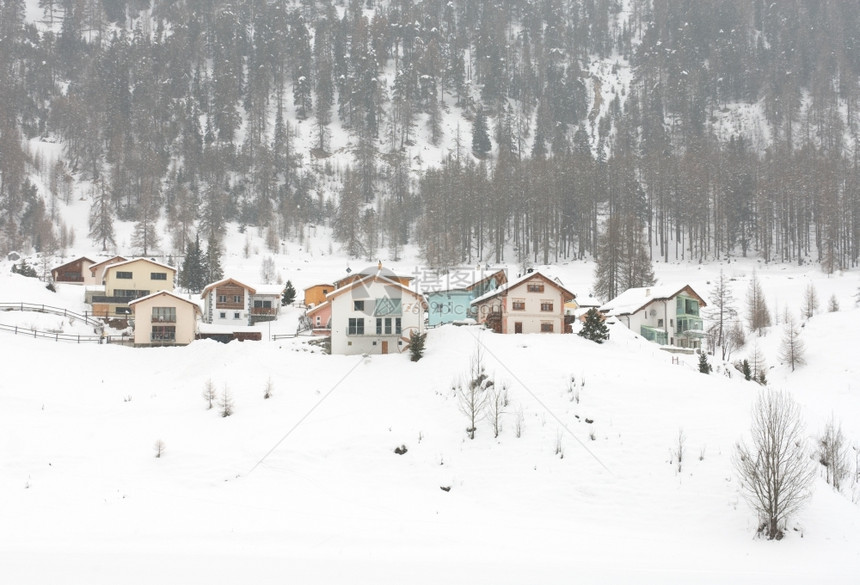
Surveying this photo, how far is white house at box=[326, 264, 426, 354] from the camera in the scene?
41.4m

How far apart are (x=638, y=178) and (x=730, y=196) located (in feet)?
67.7

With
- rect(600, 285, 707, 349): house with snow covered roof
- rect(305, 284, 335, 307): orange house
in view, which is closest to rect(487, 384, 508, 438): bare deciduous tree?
rect(600, 285, 707, 349): house with snow covered roof

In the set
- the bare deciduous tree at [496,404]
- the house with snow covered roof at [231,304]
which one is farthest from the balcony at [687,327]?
the house with snow covered roof at [231,304]

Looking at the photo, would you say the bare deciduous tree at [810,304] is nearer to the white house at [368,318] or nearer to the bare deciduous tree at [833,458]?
the bare deciduous tree at [833,458]

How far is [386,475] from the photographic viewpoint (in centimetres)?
2588

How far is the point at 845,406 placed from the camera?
4034 cm

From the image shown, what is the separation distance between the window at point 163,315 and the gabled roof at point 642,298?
44.9 meters

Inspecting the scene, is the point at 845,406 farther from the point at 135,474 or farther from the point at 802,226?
the point at 802,226

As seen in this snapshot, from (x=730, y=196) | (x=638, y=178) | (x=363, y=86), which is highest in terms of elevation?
(x=363, y=86)

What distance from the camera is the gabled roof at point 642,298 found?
55.5 m

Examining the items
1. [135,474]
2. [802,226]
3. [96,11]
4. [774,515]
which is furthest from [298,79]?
[774,515]

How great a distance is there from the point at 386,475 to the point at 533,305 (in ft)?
72.1

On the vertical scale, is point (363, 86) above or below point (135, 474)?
above

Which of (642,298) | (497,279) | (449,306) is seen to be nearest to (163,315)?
(449,306)
